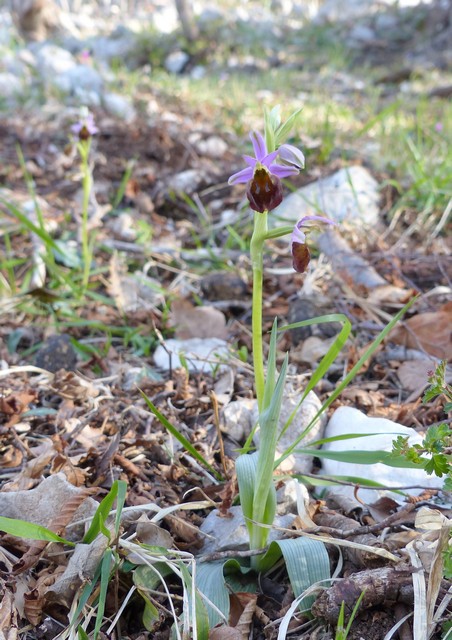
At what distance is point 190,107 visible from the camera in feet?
17.9

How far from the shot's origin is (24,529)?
42.7 inches

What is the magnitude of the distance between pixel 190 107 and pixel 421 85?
305 cm

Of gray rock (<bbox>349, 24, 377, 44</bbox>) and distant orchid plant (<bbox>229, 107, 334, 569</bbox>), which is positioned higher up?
gray rock (<bbox>349, 24, 377, 44</bbox>)

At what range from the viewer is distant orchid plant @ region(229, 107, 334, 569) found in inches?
43.7

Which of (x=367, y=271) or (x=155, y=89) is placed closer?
(x=367, y=271)

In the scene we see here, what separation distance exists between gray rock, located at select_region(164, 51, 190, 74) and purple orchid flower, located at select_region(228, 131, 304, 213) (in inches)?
384

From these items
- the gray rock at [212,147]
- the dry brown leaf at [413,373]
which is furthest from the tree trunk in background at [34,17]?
the dry brown leaf at [413,373]

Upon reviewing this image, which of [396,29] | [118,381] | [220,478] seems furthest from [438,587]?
[396,29]

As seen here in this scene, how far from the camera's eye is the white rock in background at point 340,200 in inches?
114

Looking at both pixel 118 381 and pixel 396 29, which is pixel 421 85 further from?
pixel 118 381

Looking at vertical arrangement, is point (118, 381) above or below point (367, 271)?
below

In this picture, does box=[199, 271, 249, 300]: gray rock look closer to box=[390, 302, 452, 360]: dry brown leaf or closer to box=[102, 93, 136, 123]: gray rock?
Answer: box=[390, 302, 452, 360]: dry brown leaf

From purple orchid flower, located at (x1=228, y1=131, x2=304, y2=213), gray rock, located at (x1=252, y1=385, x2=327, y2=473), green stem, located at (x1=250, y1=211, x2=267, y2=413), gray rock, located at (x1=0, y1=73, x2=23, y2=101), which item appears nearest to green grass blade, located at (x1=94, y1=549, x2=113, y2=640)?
green stem, located at (x1=250, y1=211, x2=267, y2=413)

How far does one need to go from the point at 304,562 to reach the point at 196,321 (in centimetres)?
122
